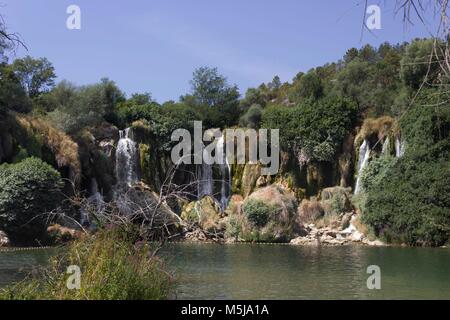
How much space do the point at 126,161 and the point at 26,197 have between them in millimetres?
15998

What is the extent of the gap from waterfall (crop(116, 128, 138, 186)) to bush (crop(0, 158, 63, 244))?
13031 mm

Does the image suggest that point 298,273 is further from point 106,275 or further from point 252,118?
point 252,118

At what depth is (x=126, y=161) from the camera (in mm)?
49156

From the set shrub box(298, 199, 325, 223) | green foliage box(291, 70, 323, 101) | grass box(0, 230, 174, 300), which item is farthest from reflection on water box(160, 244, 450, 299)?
green foliage box(291, 70, 323, 101)

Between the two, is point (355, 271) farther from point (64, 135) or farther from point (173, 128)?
point (173, 128)

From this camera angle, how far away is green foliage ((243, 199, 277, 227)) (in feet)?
142

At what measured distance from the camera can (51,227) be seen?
3584cm

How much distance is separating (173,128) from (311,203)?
48.1 ft

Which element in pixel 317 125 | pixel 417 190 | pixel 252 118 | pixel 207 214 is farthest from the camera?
pixel 252 118

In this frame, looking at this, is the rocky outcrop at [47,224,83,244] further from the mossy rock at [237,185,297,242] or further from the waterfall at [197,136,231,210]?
the waterfall at [197,136,231,210]

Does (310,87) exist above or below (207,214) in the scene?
above

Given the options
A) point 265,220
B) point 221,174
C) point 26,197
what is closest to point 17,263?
point 26,197

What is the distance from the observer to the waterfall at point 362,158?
4834 centimetres

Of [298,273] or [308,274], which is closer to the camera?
[308,274]
